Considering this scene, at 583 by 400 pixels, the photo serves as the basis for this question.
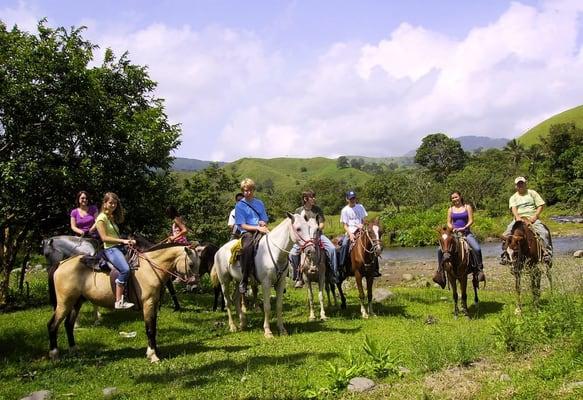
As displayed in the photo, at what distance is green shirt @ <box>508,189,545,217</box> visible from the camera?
12141mm

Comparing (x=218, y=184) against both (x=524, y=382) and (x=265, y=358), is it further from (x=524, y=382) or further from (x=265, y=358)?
(x=524, y=382)

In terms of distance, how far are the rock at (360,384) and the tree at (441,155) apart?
9380 cm

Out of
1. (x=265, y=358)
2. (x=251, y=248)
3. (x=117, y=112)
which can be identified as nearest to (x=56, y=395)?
(x=265, y=358)

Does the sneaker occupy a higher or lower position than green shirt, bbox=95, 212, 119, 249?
lower

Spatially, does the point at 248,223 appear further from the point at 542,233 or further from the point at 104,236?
the point at 542,233

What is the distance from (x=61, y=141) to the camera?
1306 centimetres

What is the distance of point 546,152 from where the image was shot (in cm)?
8150

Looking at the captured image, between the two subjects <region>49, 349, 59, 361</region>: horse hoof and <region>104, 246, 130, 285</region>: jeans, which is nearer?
<region>104, 246, 130, 285</region>: jeans

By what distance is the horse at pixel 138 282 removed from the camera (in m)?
8.98

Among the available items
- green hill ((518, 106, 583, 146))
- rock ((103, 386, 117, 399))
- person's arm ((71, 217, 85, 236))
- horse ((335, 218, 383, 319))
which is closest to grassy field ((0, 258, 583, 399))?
rock ((103, 386, 117, 399))

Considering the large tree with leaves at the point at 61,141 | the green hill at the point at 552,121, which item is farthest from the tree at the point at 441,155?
the large tree with leaves at the point at 61,141

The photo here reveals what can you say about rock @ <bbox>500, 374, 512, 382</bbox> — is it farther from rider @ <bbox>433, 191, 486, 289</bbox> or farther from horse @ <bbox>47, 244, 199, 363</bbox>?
rider @ <bbox>433, 191, 486, 289</bbox>

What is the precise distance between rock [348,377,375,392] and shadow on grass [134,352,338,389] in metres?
1.85

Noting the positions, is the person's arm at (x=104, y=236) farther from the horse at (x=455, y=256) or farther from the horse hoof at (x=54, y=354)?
the horse at (x=455, y=256)
